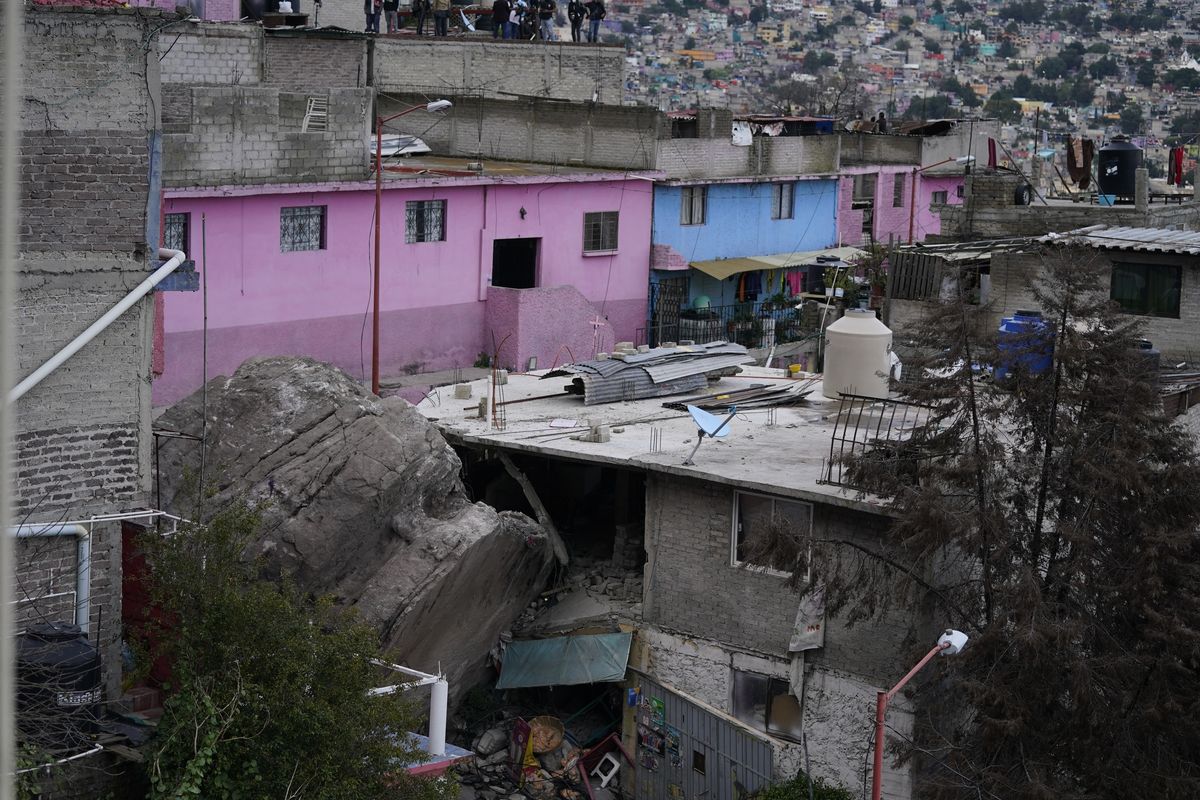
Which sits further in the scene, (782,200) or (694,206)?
(782,200)

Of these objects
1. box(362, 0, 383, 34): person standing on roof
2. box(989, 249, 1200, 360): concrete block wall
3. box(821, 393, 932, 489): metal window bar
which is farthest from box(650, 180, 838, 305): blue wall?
box(821, 393, 932, 489): metal window bar

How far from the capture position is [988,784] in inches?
628

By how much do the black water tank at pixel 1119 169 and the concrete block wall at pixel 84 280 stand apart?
24.9 metres

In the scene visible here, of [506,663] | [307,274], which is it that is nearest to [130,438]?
[506,663]

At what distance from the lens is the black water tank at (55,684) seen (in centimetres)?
1355

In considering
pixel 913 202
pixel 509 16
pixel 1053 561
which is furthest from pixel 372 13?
pixel 1053 561

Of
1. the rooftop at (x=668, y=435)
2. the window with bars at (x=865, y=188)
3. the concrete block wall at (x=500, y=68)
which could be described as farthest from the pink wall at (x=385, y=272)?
the window with bars at (x=865, y=188)

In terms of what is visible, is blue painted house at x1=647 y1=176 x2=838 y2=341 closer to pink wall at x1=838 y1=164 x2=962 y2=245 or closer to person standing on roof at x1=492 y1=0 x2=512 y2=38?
pink wall at x1=838 y1=164 x2=962 y2=245

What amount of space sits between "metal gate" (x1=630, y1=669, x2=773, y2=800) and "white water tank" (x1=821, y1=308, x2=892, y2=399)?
4673 mm

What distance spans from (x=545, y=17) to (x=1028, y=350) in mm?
29573

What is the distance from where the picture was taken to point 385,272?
3114 centimetres

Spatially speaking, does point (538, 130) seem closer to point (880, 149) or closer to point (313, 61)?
point (313, 61)

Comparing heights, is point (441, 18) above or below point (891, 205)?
above

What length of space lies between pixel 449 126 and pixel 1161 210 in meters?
15.4
